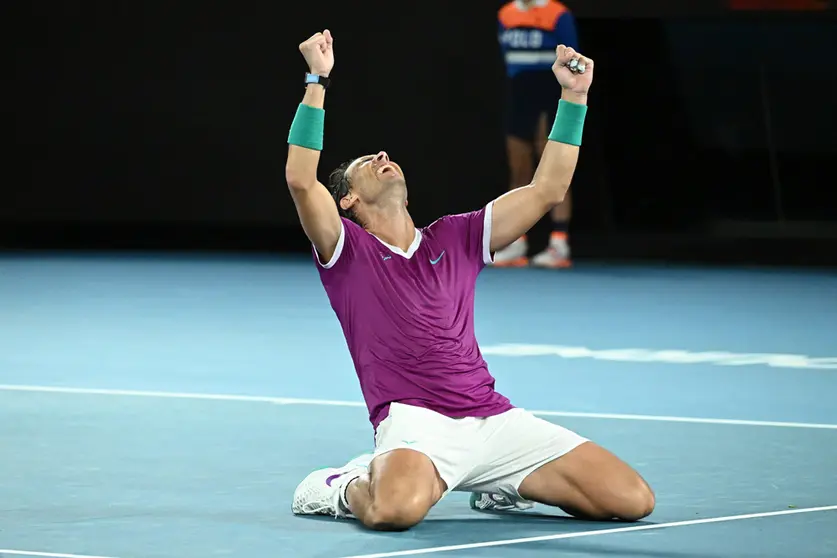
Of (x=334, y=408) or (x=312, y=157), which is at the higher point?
(x=312, y=157)

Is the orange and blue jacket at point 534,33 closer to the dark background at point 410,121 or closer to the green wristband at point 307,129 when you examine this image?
the dark background at point 410,121

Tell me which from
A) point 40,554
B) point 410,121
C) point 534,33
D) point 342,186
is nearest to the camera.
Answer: point 40,554

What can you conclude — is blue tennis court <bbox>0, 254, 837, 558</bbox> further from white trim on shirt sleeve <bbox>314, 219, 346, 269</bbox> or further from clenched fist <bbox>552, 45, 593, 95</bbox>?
clenched fist <bbox>552, 45, 593, 95</bbox>

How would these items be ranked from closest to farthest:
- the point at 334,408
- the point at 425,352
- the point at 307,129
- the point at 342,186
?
1. the point at 307,129
2. the point at 425,352
3. the point at 342,186
4. the point at 334,408

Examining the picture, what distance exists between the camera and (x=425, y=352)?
4898 mm

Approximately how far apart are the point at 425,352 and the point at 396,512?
0.56 meters

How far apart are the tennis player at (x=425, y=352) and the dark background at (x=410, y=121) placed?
8.66m

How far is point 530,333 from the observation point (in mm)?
9219

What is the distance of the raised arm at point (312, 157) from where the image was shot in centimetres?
471

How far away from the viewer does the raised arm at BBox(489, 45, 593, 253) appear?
16.7 ft

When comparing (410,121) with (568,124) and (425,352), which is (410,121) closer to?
(568,124)

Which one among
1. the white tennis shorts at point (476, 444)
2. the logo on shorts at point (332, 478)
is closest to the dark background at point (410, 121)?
the white tennis shorts at point (476, 444)

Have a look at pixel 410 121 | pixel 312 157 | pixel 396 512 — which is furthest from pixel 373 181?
pixel 410 121

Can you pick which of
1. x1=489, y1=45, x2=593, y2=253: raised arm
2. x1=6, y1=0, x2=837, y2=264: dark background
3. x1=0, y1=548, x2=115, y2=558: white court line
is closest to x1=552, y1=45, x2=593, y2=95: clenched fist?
x1=489, y1=45, x2=593, y2=253: raised arm
